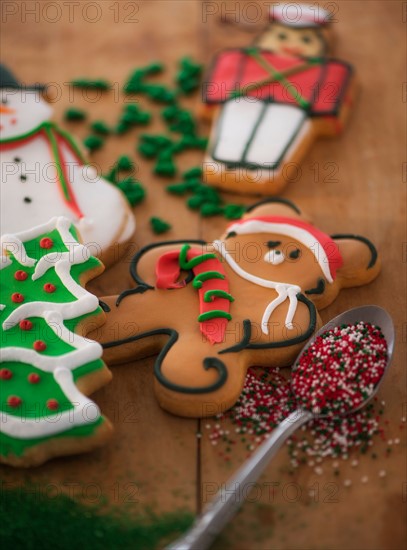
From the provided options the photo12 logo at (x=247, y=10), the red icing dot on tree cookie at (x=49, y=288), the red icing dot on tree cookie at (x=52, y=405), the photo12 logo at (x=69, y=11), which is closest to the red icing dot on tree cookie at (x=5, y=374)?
the red icing dot on tree cookie at (x=52, y=405)

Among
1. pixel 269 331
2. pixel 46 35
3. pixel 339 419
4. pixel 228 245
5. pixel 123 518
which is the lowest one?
pixel 123 518

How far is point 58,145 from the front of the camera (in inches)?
103

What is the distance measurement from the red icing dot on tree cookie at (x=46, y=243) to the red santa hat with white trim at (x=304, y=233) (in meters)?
0.52

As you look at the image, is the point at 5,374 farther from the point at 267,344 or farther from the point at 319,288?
the point at 319,288

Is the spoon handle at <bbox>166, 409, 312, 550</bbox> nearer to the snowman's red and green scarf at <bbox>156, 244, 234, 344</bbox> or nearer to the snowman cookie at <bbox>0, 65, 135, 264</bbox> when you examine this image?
the snowman's red and green scarf at <bbox>156, 244, 234, 344</bbox>

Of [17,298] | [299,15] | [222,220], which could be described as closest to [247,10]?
[299,15]

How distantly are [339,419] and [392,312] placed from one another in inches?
17.2

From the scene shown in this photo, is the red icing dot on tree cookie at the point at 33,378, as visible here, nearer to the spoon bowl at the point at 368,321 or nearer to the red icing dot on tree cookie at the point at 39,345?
the red icing dot on tree cookie at the point at 39,345

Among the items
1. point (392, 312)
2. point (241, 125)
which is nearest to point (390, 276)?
point (392, 312)

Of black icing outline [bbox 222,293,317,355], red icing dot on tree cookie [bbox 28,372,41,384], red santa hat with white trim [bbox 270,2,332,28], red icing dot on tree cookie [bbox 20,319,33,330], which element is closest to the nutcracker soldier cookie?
red santa hat with white trim [bbox 270,2,332,28]

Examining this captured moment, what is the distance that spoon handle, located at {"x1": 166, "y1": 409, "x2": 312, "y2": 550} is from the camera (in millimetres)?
1782

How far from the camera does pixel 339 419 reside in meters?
2.04

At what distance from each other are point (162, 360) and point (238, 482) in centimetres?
39

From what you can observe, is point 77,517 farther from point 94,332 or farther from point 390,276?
point 390,276
